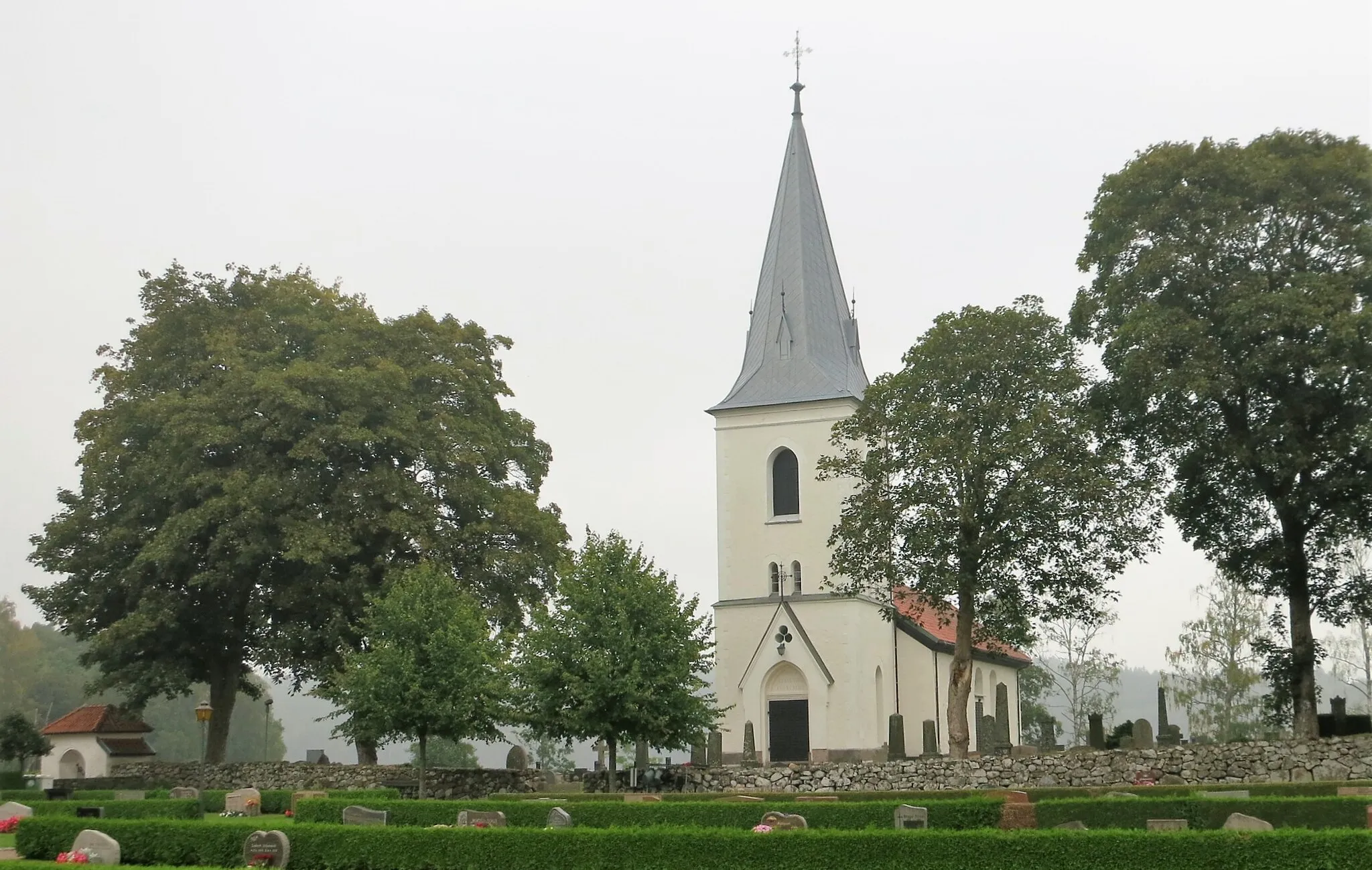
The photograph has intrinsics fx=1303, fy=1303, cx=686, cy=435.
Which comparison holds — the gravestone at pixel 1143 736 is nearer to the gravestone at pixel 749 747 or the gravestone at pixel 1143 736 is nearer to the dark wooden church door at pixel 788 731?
the gravestone at pixel 749 747

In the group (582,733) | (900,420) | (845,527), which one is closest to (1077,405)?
(900,420)

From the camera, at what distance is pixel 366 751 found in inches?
1506

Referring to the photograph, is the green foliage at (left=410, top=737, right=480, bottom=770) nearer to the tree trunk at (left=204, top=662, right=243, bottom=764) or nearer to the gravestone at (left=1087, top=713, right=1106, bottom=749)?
the tree trunk at (left=204, top=662, right=243, bottom=764)

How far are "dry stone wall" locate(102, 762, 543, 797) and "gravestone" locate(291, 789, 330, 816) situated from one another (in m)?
4.06

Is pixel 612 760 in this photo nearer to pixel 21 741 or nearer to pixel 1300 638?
pixel 1300 638

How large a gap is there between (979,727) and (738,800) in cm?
2799

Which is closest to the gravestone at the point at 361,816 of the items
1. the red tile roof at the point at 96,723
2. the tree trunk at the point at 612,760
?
the tree trunk at the point at 612,760

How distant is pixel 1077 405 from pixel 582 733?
15.2 m

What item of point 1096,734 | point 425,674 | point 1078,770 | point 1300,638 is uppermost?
point 1300,638

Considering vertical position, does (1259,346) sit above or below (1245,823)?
above

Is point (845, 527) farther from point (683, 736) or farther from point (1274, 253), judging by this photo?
point (1274, 253)

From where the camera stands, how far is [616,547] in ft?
107

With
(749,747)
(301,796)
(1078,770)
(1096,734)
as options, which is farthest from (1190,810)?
(301,796)

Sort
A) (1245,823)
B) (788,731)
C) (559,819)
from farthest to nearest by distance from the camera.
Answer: (788,731) → (559,819) → (1245,823)
